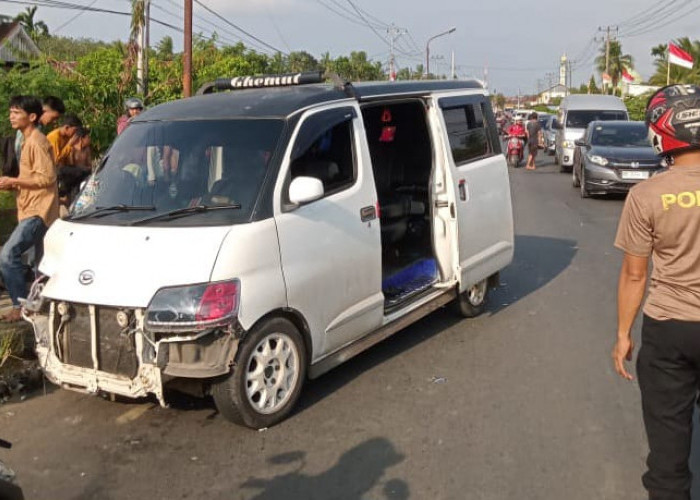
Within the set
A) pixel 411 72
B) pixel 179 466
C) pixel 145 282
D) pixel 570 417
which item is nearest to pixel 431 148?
pixel 570 417

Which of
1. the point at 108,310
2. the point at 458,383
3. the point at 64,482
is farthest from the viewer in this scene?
the point at 458,383

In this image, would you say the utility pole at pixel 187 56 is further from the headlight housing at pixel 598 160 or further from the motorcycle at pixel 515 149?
the motorcycle at pixel 515 149

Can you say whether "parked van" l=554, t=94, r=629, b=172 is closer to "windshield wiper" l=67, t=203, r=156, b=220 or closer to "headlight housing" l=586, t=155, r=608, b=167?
"headlight housing" l=586, t=155, r=608, b=167

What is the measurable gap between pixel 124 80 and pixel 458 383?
33.4ft

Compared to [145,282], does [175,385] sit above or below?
below

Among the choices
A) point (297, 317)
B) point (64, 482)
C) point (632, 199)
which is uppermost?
point (632, 199)

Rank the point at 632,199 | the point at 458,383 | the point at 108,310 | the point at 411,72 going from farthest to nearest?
1. the point at 411,72
2. the point at 458,383
3. the point at 108,310
4. the point at 632,199

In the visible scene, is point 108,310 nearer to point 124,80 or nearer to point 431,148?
point 431,148

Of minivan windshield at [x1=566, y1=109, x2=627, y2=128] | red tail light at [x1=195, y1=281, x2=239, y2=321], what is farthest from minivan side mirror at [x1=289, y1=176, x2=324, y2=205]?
minivan windshield at [x1=566, y1=109, x2=627, y2=128]

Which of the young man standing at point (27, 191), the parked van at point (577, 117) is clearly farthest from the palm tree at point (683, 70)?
the young man standing at point (27, 191)

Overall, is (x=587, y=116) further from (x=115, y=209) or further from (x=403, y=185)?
(x=115, y=209)

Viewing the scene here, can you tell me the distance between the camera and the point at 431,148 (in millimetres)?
6496

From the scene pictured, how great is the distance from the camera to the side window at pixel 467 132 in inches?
259

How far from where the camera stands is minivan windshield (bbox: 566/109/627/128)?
2225 cm
